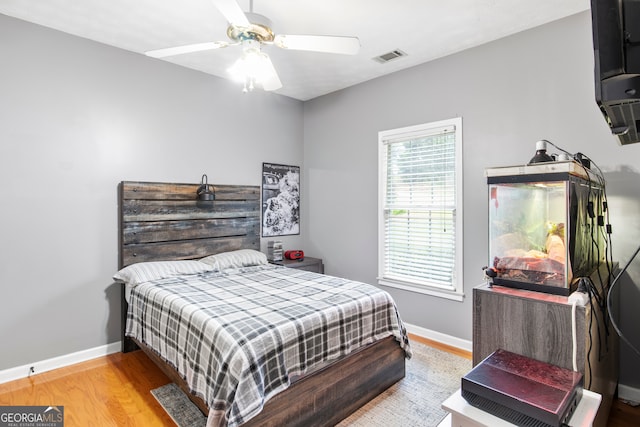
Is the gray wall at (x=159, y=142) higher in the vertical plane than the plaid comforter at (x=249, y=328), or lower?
higher

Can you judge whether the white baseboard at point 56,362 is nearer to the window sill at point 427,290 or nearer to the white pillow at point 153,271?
the white pillow at point 153,271

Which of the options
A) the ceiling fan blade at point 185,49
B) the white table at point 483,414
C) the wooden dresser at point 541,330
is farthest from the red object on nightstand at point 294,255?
the white table at point 483,414

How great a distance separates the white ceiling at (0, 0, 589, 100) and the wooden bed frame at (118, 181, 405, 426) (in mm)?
1304

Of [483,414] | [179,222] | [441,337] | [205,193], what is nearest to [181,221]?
[179,222]

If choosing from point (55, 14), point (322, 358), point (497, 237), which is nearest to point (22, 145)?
point (55, 14)

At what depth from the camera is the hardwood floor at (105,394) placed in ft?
6.96

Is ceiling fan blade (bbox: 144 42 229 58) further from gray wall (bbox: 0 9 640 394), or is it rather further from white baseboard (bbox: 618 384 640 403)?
white baseboard (bbox: 618 384 640 403)

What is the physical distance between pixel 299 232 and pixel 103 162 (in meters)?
2.43

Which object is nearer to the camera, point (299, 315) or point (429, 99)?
point (299, 315)

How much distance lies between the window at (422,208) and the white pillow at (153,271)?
6.63ft

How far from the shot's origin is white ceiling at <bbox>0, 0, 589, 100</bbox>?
2410 mm

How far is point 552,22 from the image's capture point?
8.59ft

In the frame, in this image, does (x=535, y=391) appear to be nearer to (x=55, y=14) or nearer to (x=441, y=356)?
(x=441, y=356)

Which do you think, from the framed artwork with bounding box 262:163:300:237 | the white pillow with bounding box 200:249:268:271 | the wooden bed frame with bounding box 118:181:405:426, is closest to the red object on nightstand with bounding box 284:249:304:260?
the framed artwork with bounding box 262:163:300:237
